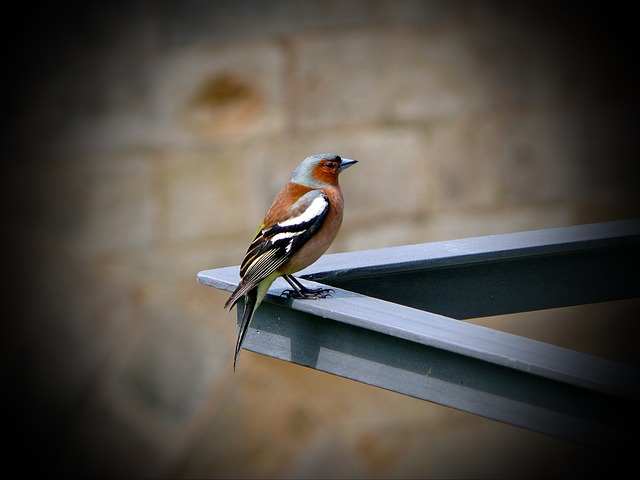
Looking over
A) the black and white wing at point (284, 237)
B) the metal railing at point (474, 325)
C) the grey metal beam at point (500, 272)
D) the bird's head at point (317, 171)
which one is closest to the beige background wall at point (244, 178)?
the bird's head at point (317, 171)

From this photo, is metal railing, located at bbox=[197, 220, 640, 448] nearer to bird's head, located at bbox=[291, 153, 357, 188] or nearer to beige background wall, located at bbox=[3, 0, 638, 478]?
bird's head, located at bbox=[291, 153, 357, 188]

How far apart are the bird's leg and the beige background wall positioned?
203cm

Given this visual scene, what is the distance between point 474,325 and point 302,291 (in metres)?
0.67

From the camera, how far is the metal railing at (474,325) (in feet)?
5.95

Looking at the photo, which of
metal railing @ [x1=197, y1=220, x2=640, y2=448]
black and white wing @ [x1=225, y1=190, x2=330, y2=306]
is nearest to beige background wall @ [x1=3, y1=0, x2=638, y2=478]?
black and white wing @ [x1=225, y1=190, x2=330, y2=306]

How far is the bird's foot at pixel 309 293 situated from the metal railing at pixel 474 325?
1.2 inches

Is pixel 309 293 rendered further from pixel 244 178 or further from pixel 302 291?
pixel 244 178

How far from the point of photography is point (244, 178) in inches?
194

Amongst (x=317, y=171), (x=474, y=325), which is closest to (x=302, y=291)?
(x=474, y=325)

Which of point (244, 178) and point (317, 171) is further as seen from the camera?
point (244, 178)

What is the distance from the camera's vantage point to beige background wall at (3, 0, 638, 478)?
4766mm

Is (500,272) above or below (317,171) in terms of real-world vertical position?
below

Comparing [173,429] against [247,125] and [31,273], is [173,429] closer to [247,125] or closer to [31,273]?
[31,273]

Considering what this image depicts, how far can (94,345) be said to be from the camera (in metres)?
5.04
